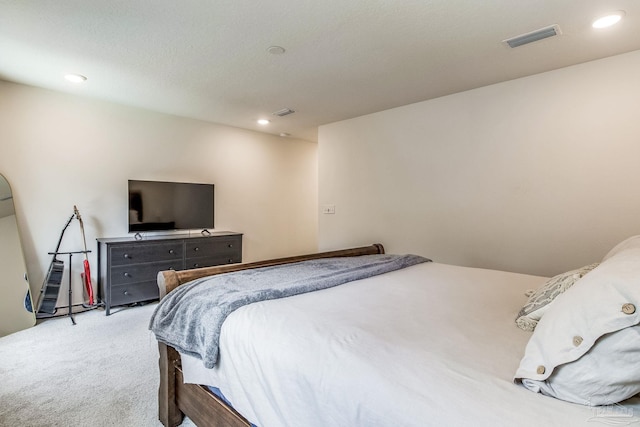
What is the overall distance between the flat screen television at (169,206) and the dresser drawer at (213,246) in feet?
1.21

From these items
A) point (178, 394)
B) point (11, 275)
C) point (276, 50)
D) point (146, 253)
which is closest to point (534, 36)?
point (276, 50)

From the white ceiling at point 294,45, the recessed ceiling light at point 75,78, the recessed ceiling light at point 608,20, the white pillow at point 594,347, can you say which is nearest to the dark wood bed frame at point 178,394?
the white pillow at point 594,347

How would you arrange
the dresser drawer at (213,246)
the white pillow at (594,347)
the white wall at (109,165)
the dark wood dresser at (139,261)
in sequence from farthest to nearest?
the dresser drawer at (213,246) → the dark wood dresser at (139,261) → the white wall at (109,165) → the white pillow at (594,347)

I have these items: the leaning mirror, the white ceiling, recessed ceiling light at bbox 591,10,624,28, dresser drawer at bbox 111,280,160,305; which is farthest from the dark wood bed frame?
recessed ceiling light at bbox 591,10,624,28

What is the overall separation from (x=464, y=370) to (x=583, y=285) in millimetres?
435

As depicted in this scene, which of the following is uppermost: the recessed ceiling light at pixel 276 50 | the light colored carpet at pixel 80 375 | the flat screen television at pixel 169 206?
the recessed ceiling light at pixel 276 50

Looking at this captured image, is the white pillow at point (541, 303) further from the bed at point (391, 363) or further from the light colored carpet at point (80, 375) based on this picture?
the light colored carpet at point (80, 375)

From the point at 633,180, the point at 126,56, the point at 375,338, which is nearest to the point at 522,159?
the point at 633,180

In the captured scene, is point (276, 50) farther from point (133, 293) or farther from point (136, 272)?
point (133, 293)

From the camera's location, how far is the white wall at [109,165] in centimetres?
337

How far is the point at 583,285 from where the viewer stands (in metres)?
0.94

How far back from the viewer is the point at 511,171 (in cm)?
311

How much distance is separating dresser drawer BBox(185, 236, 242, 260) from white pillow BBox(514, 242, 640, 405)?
3921 mm

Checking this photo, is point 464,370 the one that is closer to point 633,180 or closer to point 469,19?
point 469,19
